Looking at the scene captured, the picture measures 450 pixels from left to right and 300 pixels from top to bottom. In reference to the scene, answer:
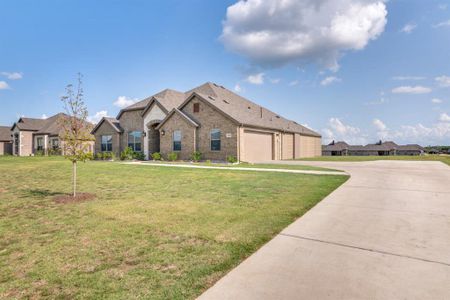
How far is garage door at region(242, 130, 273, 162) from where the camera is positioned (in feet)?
79.9

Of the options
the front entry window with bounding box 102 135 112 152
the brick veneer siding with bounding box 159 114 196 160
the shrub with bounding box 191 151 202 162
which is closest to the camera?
the shrub with bounding box 191 151 202 162

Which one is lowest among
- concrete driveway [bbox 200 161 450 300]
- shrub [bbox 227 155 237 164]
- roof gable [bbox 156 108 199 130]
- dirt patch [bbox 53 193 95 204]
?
concrete driveway [bbox 200 161 450 300]

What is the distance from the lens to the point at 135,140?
30.9 meters

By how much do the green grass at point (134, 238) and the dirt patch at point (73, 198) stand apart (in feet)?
0.75

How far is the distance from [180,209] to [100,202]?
2.60 metres

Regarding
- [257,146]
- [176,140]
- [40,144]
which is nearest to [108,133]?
[176,140]

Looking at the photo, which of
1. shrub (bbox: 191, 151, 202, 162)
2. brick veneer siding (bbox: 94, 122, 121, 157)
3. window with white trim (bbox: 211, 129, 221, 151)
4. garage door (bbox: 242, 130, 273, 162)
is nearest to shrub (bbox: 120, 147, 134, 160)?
brick veneer siding (bbox: 94, 122, 121, 157)

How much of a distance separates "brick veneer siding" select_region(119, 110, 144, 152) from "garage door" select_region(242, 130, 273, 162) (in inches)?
511

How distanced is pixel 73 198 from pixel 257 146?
19.8m

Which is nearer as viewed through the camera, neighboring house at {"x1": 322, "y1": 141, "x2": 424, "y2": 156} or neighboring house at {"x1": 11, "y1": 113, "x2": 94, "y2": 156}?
neighboring house at {"x1": 11, "y1": 113, "x2": 94, "y2": 156}

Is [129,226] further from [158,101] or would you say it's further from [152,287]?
[158,101]

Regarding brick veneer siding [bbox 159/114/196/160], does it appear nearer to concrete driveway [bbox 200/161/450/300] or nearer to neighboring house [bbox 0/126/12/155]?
concrete driveway [bbox 200/161/450/300]

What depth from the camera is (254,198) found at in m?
7.96

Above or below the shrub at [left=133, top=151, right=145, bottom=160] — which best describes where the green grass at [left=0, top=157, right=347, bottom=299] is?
below
